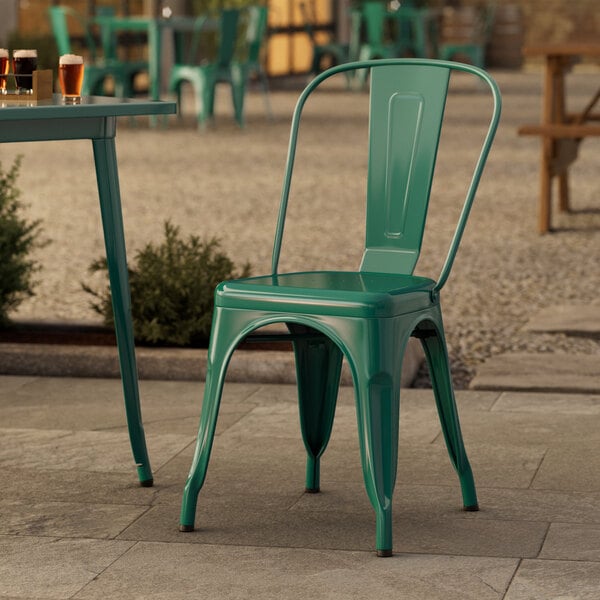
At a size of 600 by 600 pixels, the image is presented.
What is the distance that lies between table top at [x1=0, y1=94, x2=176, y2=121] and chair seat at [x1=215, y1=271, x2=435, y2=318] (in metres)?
0.38

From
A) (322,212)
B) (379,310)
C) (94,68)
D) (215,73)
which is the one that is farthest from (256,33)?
(379,310)

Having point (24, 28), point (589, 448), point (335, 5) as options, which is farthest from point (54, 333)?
point (335, 5)

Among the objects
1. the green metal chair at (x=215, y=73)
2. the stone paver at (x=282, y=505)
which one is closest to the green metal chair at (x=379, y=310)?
the stone paver at (x=282, y=505)

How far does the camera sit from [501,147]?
10453 millimetres

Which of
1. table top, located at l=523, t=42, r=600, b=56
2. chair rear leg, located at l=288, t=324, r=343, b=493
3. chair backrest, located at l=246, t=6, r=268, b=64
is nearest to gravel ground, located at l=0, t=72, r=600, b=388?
chair backrest, located at l=246, t=6, r=268, b=64

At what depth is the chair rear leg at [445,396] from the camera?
2.79m

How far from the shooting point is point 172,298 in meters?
4.20

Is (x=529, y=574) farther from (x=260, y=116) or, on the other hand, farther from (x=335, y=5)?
(x=335, y=5)

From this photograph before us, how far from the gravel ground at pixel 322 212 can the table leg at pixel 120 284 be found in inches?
49.7

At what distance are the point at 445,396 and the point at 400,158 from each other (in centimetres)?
48

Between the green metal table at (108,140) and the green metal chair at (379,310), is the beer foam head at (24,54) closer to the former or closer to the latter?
the green metal table at (108,140)

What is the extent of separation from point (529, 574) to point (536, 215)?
16.5 feet

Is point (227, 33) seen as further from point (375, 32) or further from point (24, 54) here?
point (24, 54)

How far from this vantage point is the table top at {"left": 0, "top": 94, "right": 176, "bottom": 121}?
2.61 metres
